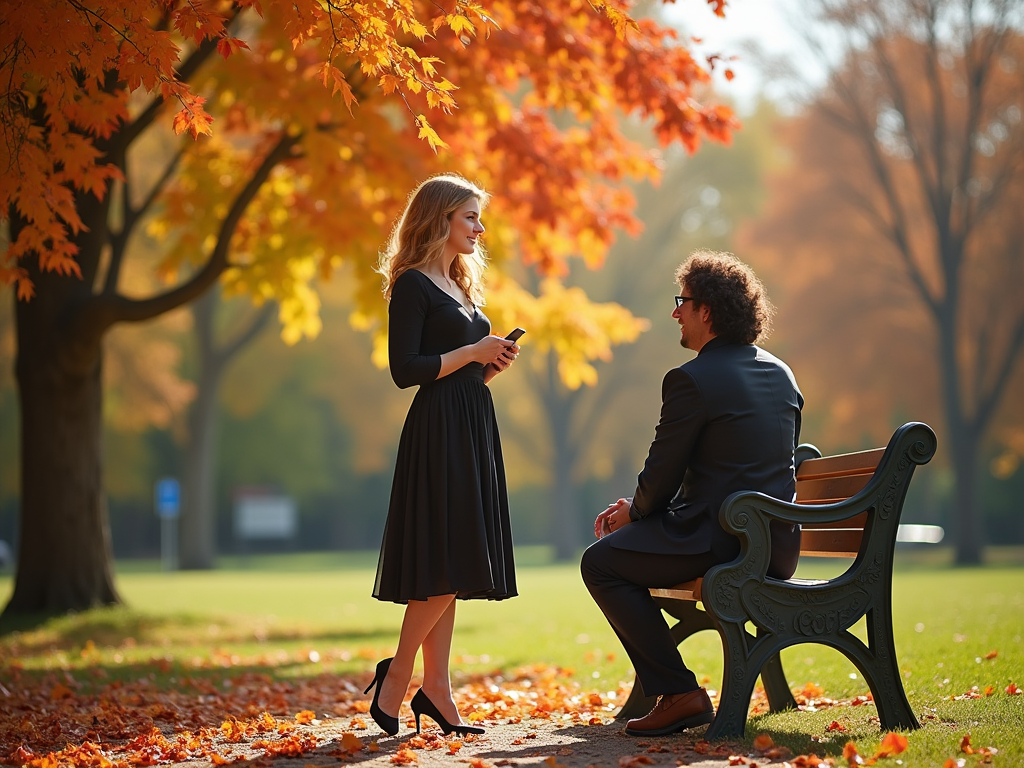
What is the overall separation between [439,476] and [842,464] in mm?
1838

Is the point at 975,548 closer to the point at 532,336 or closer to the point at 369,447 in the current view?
the point at 532,336

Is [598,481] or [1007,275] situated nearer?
[1007,275]

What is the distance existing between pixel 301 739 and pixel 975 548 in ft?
77.2

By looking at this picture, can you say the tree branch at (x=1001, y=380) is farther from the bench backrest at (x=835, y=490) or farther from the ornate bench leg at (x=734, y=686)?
the ornate bench leg at (x=734, y=686)

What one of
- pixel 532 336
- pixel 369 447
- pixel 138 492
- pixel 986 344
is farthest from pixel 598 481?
pixel 532 336

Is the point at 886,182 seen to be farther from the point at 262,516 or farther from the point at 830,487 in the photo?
the point at 262,516

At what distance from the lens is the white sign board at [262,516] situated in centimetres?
3931

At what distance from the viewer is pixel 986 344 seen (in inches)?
1082

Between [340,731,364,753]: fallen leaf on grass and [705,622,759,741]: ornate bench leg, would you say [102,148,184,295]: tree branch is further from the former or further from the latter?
[705,622,759,741]: ornate bench leg

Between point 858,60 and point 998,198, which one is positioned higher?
point 858,60

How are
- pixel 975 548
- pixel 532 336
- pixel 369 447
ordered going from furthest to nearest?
pixel 369 447 < pixel 975 548 < pixel 532 336

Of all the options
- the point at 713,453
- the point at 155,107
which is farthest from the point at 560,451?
the point at 713,453

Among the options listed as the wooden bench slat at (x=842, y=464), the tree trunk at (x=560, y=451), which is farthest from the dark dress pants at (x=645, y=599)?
the tree trunk at (x=560, y=451)

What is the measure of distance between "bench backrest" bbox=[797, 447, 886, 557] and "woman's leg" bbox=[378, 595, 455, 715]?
1712mm
